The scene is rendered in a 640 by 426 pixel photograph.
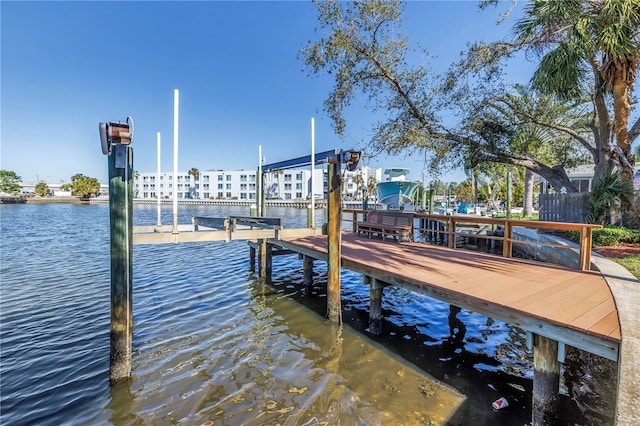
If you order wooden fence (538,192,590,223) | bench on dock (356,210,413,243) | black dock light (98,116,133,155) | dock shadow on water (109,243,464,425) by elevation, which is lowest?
dock shadow on water (109,243,464,425)

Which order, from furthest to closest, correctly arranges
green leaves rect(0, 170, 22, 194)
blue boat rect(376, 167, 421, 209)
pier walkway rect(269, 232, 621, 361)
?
1. green leaves rect(0, 170, 22, 194)
2. blue boat rect(376, 167, 421, 209)
3. pier walkway rect(269, 232, 621, 361)

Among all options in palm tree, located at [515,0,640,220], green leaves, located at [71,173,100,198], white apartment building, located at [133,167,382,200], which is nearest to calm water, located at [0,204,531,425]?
palm tree, located at [515,0,640,220]

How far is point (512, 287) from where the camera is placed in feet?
15.7

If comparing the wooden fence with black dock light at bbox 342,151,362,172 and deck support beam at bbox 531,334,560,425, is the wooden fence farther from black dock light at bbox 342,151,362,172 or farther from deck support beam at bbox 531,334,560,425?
deck support beam at bbox 531,334,560,425

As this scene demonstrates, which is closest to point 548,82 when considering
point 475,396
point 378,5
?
point 378,5

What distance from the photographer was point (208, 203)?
8062 centimetres

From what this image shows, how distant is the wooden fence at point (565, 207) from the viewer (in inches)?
448

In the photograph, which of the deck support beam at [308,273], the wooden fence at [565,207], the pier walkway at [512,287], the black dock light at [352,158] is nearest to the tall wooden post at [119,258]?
the black dock light at [352,158]

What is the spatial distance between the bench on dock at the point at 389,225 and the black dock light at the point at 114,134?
23.9 ft

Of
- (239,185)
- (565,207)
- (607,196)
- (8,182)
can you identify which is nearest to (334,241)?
→ (607,196)

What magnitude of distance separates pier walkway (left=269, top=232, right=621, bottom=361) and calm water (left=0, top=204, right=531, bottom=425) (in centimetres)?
121

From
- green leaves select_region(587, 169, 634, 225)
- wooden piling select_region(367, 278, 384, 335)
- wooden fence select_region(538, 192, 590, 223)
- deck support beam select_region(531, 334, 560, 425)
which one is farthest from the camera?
wooden fence select_region(538, 192, 590, 223)

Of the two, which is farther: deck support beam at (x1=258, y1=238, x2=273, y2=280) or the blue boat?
the blue boat

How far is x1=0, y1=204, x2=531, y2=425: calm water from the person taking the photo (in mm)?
3959
